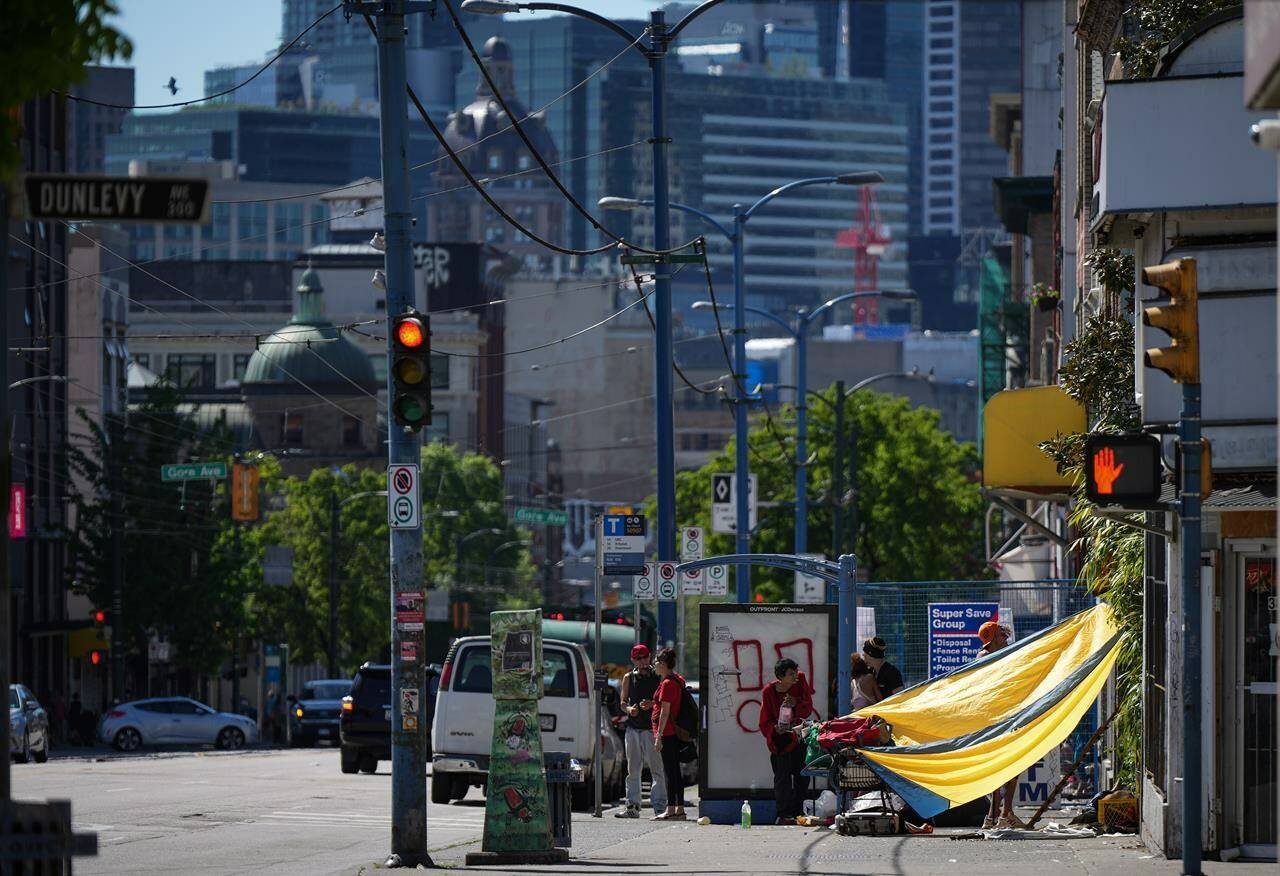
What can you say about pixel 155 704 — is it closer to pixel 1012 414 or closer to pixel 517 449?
pixel 1012 414

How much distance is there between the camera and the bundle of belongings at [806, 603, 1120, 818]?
18203mm

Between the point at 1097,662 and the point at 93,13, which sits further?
the point at 1097,662

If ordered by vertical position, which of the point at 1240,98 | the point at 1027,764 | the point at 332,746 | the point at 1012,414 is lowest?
the point at 332,746

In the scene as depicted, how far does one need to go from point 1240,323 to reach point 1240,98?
1.42 m

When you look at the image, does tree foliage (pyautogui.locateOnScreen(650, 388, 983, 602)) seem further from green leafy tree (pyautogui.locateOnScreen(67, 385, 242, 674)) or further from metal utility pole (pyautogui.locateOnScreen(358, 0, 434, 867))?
metal utility pole (pyautogui.locateOnScreen(358, 0, 434, 867))

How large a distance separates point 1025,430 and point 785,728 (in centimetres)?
593

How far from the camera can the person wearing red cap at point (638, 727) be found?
75.2 feet

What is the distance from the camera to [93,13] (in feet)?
33.2

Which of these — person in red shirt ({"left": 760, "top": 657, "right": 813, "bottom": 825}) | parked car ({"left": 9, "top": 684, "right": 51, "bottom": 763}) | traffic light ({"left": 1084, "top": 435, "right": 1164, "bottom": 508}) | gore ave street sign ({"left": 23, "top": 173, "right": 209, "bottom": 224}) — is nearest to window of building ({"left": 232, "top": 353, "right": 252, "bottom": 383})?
parked car ({"left": 9, "top": 684, "right": 51, "bottom": 763})

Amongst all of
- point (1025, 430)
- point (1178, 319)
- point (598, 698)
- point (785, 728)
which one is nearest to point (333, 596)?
point (598, 698)

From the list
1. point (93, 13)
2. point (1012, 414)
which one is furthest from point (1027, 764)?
point (93, 13)

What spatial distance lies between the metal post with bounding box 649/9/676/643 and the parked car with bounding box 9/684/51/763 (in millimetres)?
14343

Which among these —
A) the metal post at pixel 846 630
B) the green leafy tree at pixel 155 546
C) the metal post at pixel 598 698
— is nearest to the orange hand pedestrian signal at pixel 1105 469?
the metal post at pixel 846 630

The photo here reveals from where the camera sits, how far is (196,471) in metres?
57.1
